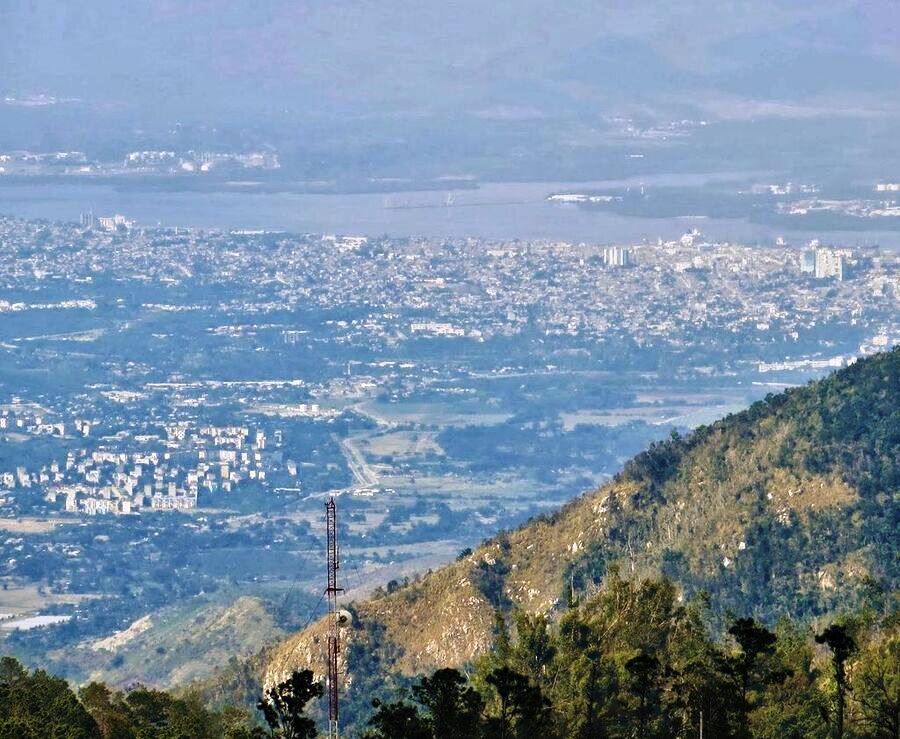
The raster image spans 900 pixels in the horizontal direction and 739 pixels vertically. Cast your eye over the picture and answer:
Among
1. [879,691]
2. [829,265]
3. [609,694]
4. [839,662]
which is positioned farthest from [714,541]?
[829,265]

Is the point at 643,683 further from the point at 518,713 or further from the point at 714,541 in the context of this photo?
the point at 714,541

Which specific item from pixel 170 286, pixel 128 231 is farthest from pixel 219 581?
pixel 128 231

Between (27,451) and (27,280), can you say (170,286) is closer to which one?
(27,280)

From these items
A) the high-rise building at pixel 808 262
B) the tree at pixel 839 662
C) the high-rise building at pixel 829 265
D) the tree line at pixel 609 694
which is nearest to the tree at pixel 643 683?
the tree line at pixel 609 694

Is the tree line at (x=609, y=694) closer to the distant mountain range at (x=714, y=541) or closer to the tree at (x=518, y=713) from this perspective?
the tree at (x=518, y=713)

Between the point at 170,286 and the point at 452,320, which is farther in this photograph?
the point at 170,286

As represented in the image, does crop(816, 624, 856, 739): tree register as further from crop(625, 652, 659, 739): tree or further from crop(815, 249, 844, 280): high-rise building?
crop(815, 249, 844, 280): high-rise building
